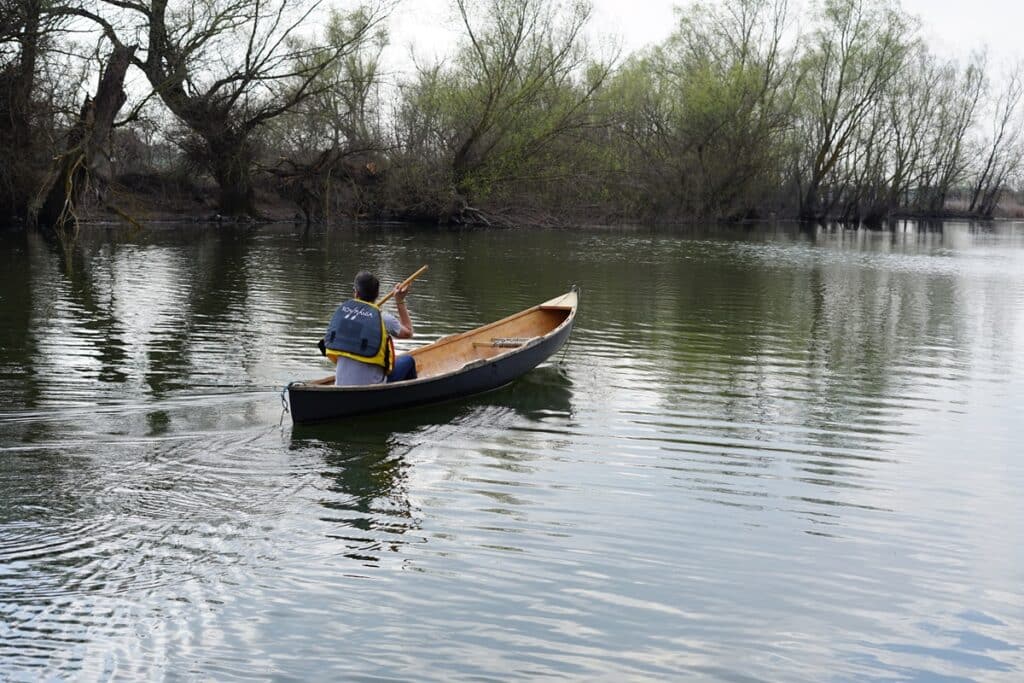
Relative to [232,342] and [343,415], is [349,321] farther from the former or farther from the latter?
[232,342]

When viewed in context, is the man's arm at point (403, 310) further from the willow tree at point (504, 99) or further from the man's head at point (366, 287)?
the willow tree at point (504, 99)

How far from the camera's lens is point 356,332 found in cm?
926

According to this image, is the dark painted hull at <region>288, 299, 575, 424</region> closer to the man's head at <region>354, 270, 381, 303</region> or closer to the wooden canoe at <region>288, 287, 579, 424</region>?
the wooden canoe at <region>288, 287, 579, 424</region>

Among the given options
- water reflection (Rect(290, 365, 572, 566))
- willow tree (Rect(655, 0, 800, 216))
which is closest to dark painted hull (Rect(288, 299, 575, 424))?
water reflection (Rect(290, 365, 572, 566))

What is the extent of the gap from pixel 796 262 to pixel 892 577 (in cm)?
2430

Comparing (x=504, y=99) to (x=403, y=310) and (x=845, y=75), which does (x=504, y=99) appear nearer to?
(x=845, y=75)

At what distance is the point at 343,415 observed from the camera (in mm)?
9125

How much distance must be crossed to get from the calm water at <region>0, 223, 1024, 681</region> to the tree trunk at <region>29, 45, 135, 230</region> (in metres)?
15.4

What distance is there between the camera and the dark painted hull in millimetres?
8750

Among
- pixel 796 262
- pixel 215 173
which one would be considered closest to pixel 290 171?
pixel 215 173

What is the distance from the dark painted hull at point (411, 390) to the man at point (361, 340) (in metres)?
0.29

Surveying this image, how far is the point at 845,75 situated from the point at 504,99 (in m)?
22.1

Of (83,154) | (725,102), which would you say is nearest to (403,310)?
(83,154)

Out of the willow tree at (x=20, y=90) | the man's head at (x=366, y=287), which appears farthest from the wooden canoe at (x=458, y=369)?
the willow tree at (x=20, y=90)
